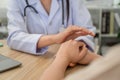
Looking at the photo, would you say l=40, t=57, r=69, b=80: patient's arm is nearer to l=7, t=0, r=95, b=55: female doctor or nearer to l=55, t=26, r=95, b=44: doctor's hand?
l=55, t=26, r=95, b=44: doctor's hand

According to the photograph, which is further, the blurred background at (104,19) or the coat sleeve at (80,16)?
the blurred background at (104,19)

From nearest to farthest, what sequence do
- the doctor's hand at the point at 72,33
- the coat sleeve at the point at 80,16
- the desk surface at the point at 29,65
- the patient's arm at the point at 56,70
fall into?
1. the patient's arm at the point at 56,70
2. the desk surface at the point at 29,65
3. the doctor's hand at the point at 72,33
4. the coat sleeve at the point at 80,16

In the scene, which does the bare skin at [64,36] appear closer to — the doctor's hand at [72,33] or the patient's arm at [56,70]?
the doctor's hand at [72,33]

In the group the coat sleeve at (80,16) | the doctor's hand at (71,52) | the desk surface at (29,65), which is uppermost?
the coat sleeve at (80,16)

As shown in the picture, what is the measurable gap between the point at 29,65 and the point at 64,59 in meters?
0.20

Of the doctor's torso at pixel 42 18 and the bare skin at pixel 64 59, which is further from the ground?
the doctor's torso at pixel 42 18

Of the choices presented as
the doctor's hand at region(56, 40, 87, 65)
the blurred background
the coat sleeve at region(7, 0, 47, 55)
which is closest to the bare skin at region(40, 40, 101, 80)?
the doctor's hand at region(56, 40, 87, 65)

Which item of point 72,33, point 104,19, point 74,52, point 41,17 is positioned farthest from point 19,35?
point 104,19

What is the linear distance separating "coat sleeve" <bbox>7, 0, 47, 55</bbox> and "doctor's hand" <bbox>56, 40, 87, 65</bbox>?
0.25 m

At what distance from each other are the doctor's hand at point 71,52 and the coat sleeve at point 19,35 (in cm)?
25

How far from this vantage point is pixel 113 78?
0.59ft

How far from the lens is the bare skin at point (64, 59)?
2.15ft

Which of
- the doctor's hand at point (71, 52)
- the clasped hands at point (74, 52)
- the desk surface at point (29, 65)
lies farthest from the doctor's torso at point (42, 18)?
the doctor's hand at point (71, 52)

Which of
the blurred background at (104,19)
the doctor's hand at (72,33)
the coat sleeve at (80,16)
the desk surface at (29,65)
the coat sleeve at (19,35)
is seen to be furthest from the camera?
the blurred background at (104,19)
